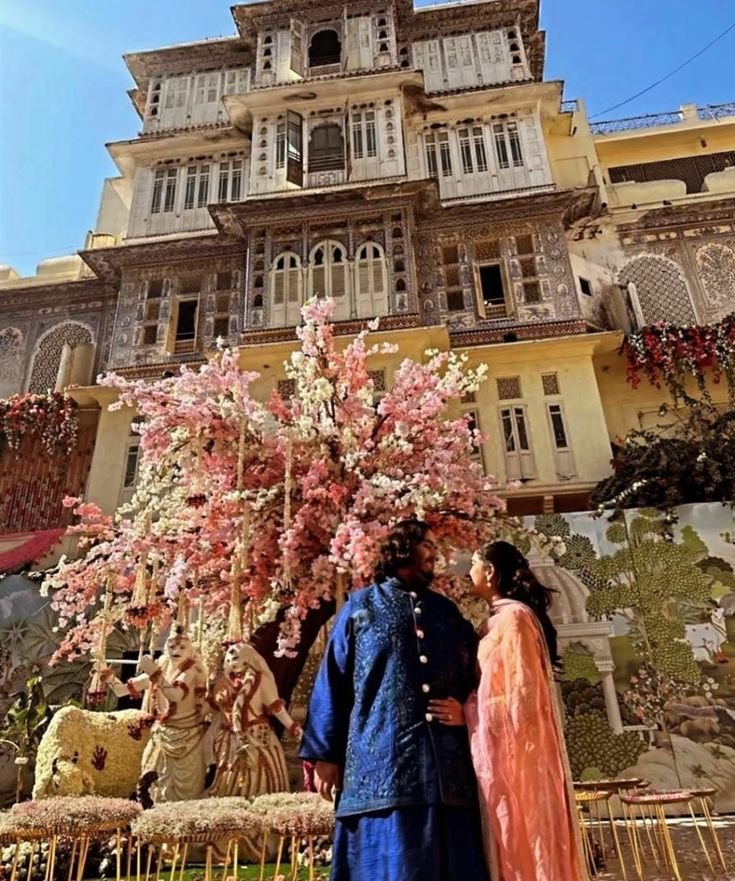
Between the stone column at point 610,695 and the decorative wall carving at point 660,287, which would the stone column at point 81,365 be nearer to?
the stone column at point 610,695

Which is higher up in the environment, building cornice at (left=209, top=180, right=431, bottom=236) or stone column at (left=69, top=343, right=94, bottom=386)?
building cornice at (left=209, top=180, right=431, bottom=236)

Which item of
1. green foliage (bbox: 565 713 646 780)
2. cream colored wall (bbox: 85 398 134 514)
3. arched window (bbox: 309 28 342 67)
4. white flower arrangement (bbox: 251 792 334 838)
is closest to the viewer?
white flower arrangement (bbox: 251 792 334 838)

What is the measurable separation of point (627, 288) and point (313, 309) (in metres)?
9.73

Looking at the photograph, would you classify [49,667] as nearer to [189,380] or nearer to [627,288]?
[189,380]

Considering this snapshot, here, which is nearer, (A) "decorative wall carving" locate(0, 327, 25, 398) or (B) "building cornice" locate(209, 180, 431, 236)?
(B) "building cornice" locate(209, 180, 431, 236)

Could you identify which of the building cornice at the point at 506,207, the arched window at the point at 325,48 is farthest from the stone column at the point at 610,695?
the arched window at the point at 325,48

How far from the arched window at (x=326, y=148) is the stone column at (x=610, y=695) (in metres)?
12.4

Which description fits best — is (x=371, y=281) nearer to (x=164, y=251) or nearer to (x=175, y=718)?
(x=164, y=251)

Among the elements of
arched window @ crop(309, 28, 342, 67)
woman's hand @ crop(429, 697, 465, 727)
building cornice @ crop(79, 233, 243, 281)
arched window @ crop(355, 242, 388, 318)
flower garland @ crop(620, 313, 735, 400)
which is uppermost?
arched window @ crop(309, 28, 342, 67)

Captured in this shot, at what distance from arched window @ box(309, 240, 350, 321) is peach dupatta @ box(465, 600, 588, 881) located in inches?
471

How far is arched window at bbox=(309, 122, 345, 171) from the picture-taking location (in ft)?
54.7

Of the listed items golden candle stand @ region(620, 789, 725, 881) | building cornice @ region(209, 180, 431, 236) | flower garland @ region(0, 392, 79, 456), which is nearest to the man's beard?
golden candle stand @ region(620, 789, 725, 881)

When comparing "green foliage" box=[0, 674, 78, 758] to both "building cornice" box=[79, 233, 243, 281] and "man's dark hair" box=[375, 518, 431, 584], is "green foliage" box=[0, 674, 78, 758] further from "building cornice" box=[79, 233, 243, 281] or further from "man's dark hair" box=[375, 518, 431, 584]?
"building cornice" box=[79, 233, 243, 281]

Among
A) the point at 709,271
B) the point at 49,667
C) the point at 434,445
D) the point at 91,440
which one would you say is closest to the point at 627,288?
the point at 709,271
